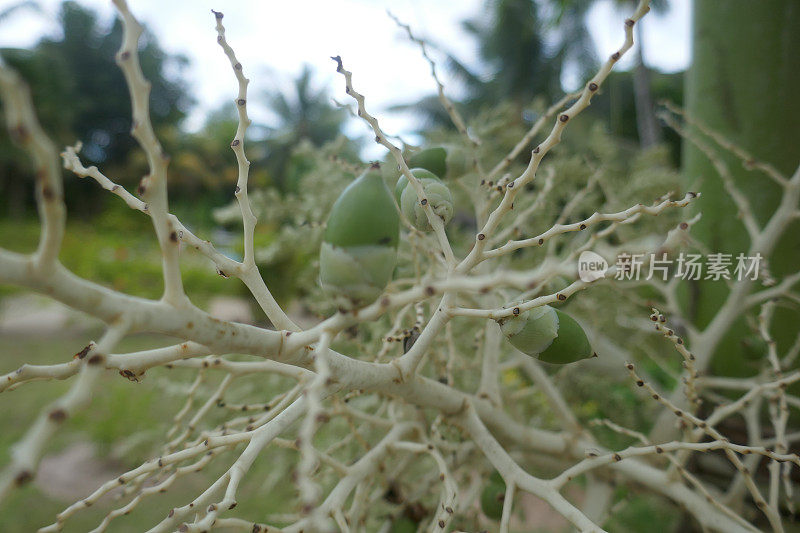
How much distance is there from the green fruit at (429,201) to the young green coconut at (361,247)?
0.22 meters

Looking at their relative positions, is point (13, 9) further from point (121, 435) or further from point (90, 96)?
point (121, 435)

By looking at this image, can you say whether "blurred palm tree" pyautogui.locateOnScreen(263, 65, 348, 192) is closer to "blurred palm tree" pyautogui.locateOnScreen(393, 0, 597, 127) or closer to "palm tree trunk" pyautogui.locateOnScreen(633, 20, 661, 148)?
"blurred palm tree" pyautogui.locateOnScreen(393, 0, 597, 127)

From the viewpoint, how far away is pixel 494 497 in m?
1.03

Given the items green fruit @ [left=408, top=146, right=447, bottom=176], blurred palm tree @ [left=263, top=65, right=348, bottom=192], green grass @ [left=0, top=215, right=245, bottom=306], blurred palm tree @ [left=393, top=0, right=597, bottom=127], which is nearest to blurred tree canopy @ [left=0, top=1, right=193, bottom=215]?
blurred palm tree @ [left=263, top=65, right=348, bottom=192]

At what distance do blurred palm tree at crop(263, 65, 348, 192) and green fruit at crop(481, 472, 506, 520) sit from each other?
20431mm

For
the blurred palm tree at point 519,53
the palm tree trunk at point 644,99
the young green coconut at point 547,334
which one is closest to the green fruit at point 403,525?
the young green coconut at point 547,334

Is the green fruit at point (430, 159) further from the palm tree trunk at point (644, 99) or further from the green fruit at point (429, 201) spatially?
the palm tree trunk at point (644, 99)

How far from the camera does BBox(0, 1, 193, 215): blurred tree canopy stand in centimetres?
1622

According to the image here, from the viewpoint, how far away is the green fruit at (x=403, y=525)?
1.12m

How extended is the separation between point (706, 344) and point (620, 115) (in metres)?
13.6

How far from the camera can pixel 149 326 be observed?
50cm

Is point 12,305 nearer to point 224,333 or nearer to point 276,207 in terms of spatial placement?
point 276,207

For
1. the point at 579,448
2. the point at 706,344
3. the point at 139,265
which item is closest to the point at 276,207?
the point at 579,448

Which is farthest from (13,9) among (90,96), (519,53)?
(519,53)
